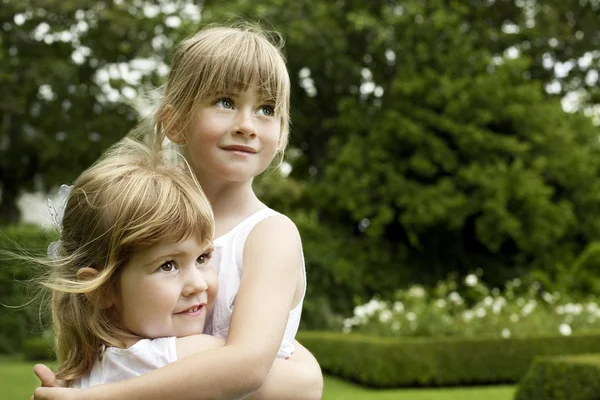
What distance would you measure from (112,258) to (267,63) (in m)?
0.62

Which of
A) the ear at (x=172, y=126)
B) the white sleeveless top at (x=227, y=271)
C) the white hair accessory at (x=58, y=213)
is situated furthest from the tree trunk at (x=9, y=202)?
the white sleeveless top at (x=227, y=271)

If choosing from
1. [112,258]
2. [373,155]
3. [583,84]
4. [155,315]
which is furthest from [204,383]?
[583,84]

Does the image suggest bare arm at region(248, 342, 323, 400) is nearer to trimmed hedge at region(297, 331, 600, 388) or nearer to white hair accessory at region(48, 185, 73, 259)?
white hair accessory at region(48, 185, 73, 259)

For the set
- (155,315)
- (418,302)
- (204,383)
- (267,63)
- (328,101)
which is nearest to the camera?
(204,383)

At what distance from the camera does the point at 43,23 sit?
65.7 feet

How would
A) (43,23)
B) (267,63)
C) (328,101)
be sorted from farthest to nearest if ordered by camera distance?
1. (328,101)
2. (43,23)
3. (267,63)

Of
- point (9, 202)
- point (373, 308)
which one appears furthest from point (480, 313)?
point (9, 202)

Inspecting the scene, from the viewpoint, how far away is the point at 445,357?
39.2 ft

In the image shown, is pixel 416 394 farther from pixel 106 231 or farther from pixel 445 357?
pixel 106 231

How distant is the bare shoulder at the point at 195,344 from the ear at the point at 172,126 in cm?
56

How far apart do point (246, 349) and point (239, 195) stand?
1.65ft

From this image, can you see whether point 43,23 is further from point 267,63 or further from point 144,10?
point 267,63

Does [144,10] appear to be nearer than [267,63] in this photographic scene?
No

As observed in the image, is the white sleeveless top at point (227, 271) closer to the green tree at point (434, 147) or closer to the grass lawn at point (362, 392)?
the grass lawn at point (362, 392)
